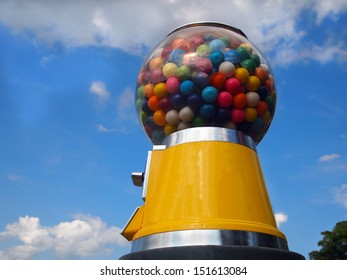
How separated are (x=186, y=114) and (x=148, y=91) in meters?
0.60

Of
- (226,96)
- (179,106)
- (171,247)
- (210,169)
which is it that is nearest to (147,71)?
(179,106)

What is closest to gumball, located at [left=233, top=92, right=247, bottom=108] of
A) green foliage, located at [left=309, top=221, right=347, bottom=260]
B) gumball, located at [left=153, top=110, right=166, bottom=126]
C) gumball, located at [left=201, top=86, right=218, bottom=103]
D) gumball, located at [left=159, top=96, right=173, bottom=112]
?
gumball, located at [left=201, top=86, right=218, bottom=103]

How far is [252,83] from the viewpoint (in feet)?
14.3

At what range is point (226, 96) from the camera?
420 cm

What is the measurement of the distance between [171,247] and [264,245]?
2.72ft

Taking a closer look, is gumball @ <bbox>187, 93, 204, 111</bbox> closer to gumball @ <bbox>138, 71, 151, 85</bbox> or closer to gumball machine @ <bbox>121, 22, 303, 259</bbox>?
gumball machine @ <bbox>121, 22, 303, 259</bbox>

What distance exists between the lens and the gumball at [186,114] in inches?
168


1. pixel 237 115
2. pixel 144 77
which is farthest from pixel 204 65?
pixel 144 77

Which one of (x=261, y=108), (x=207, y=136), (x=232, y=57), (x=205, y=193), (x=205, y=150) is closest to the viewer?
(x=205, y=193)

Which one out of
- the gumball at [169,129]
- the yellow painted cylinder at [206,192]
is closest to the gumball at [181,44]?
the gumball at [169,129]

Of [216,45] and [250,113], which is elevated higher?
[216,45]

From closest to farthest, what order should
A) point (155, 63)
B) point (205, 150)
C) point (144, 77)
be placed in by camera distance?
point (205, 150) < point (155, 63) < point (144, 77)

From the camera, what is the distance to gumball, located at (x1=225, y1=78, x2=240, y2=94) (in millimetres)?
4207

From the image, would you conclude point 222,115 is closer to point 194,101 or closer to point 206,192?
point 194,101
